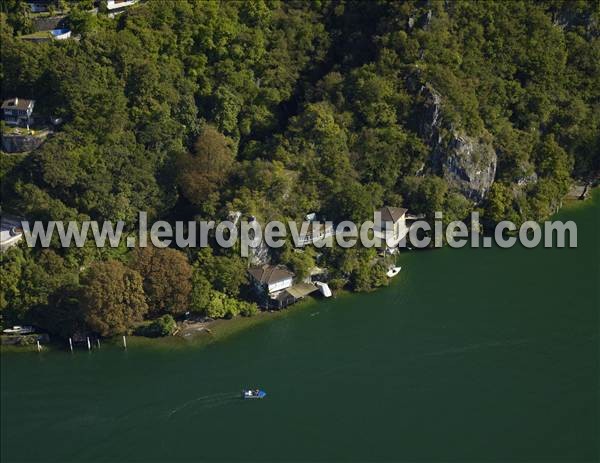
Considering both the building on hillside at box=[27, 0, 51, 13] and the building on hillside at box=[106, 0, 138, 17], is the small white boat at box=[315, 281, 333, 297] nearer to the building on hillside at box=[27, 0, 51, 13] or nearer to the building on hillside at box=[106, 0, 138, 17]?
the building on hillside at box=[106, 0, 138, 17]

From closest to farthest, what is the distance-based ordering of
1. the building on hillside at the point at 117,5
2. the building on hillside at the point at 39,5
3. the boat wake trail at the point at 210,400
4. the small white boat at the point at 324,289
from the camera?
the boat wake trail at the point at 210,400 → the small white boat at the point at 324,289 → the building on hillside at the point at 117,5 → the building on hillside at the point at 39,5

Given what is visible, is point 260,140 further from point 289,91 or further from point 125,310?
point 125,310

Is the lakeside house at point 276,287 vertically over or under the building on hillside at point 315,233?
under

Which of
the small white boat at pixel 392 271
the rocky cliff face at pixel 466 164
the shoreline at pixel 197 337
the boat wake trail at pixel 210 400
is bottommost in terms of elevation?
the boat wake trail at pixel 210 400

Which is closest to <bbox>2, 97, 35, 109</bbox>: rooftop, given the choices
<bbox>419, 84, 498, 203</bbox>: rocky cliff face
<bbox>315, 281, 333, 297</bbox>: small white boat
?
<bbox>315, 281, 333, 297</bbox>: small white boat

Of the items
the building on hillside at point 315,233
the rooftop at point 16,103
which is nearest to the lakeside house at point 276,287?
the building on hillside at point 315,233

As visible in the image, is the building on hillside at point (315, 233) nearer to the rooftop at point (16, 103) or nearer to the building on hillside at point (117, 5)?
the rooftop at point (16, 103)

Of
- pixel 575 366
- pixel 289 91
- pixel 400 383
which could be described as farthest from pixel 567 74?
pixel 400 383
